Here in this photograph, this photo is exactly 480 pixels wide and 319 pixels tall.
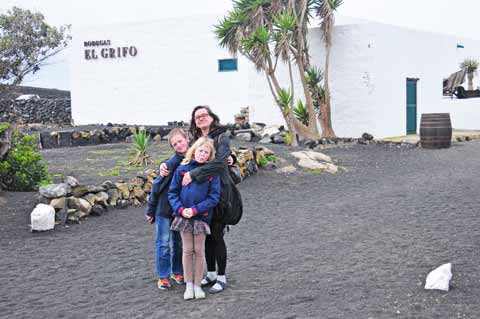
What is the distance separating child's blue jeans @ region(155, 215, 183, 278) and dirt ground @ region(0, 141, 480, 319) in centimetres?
20

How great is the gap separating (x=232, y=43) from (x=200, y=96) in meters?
5.10

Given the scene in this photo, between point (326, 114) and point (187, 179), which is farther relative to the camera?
point (326, 114)

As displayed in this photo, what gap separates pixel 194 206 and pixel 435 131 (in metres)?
11.7

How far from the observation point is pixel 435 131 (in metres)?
14.6

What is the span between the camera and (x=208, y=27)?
20.6m

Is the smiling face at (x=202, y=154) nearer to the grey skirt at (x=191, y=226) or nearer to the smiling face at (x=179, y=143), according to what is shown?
the smiling face at (x=179, y=143)

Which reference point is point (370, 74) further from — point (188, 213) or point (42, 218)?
point (188, 213)

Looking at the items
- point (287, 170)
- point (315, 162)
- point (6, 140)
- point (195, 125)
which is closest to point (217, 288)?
point (195, 125)

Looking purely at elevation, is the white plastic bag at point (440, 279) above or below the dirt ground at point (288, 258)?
above

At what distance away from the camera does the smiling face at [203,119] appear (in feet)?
14.9

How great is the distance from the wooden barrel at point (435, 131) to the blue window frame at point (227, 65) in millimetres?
7802

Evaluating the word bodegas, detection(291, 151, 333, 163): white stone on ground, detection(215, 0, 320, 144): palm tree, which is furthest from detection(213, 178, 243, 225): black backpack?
the word bodegas

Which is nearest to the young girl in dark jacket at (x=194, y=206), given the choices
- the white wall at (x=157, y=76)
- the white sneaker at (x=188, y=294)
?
the white sneaker at (x=188, y=294)

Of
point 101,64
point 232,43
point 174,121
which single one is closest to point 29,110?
point 101,64
